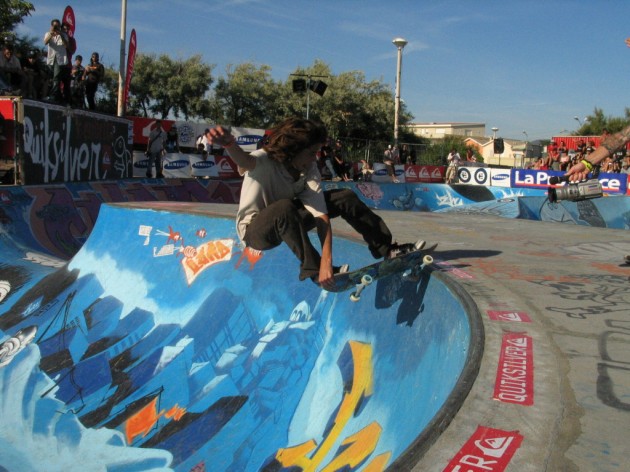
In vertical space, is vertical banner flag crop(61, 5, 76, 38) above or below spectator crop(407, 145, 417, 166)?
above

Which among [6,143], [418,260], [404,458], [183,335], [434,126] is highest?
[434,126]

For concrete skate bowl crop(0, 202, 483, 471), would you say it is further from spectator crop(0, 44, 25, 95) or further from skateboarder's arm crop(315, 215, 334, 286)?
spectator crop(0, 44, 25, 95)

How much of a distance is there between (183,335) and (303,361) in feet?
5.78

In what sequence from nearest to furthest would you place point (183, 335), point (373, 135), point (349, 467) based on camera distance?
1. point (349, 467)
2. point (183, 335)
3. point (373, 135)

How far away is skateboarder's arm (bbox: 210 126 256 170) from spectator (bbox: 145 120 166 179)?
13.5 meters

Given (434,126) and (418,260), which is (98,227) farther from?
(434,126)

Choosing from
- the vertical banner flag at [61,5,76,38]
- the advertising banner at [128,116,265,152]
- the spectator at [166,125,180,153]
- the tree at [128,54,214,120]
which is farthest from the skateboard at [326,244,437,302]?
the tree at [128,54,214,120]

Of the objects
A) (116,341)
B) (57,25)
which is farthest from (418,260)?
(57,25)

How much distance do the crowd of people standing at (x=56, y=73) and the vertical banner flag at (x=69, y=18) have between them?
0.14 m

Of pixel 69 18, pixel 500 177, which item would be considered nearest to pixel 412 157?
pixel 500 177

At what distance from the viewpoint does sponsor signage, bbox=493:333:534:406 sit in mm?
2255

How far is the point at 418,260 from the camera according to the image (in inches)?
166

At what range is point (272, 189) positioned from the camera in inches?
158

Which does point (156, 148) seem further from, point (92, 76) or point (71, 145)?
point (71, 145)
